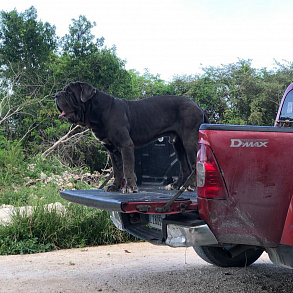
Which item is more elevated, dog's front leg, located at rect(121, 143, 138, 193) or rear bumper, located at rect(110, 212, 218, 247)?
dog's front leg, located at rect(121, 143, 138, 193)

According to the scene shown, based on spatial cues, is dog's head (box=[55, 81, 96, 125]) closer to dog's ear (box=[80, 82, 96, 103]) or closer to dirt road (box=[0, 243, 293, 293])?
dog's ear (box=[80, 82, 96, 103])

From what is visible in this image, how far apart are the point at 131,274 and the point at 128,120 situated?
5.69ft

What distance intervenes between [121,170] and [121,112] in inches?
28.3

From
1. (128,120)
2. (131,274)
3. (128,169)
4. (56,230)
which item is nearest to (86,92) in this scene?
(128,120)

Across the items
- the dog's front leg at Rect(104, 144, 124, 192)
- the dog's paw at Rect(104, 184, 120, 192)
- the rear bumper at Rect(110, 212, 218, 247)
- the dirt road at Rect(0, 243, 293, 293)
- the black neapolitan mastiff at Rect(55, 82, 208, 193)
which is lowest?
the dirt road at Rect(0, 243, 293, 293)

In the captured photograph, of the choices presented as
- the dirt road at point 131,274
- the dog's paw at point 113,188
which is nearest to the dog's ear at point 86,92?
the dog's paw at point 113,188

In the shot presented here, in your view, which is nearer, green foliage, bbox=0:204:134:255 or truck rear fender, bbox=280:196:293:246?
truck rear fender, bbox=280:196:293:246

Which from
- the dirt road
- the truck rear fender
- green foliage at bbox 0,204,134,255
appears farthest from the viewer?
green foliage at bbox 0,204,134,255

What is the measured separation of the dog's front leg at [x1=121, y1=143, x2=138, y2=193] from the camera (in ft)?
14.8

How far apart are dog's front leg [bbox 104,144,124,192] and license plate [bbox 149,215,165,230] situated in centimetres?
124

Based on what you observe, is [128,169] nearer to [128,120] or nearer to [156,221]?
[128,120]

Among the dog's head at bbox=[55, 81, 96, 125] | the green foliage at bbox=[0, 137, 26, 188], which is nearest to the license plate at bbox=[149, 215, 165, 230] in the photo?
the dog's head at bbox=[55, 81, 96, 125]

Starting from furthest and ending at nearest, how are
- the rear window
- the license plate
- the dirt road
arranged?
the rear window, the dirt road, the license plate

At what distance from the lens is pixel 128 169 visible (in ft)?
14.9
